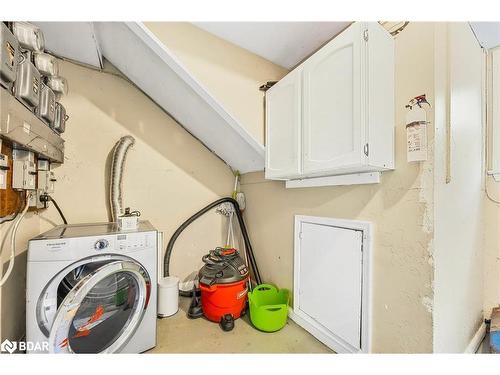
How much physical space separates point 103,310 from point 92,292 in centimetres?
13

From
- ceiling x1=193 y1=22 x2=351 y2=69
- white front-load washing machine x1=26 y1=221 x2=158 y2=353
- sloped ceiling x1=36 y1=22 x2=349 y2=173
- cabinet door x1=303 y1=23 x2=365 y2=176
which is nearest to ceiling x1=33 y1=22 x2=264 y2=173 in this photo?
sloped ceiling x1=36 y1=22 x2=349 y2=173

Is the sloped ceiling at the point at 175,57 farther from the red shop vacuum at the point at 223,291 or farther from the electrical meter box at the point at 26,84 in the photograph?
the red shop vacuum at the point at 223,291

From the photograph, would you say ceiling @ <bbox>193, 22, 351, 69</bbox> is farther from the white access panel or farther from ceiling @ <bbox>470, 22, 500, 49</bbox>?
the white access panel

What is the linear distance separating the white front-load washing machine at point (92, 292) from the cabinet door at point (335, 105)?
1.12 metres

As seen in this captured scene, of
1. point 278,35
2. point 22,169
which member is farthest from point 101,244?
point 278,35

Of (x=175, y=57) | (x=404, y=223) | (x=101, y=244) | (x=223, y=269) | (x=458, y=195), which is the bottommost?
(x=223, y=269)

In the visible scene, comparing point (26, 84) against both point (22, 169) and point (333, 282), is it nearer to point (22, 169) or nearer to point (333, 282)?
point (22, 169)

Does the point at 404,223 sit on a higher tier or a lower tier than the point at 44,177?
lower

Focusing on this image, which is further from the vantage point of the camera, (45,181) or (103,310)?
(45,181)

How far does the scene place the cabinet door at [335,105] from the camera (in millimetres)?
1043

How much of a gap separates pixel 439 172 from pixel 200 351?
64.2 inches

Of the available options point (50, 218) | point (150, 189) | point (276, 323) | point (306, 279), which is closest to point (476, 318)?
point (306, 279)

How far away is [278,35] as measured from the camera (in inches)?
61.7

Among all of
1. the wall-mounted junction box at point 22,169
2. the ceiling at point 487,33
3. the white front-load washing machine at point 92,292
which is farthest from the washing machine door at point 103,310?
the ceiling at point 487,33
